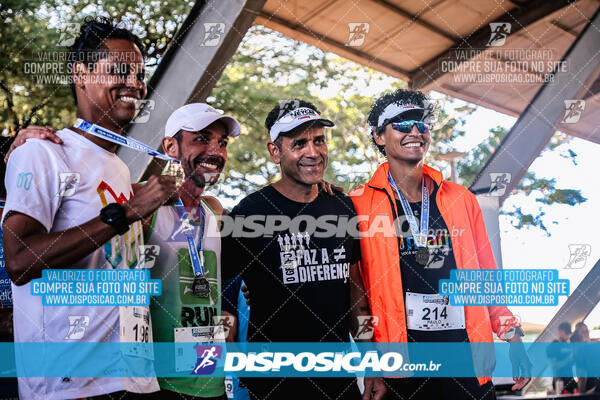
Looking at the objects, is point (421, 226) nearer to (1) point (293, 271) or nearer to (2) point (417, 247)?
(2) point (417, 247)

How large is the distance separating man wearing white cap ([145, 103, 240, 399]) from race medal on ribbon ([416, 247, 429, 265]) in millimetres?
1051

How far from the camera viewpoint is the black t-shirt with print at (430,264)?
9.17 ft

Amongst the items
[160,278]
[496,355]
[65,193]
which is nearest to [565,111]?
[496,355]

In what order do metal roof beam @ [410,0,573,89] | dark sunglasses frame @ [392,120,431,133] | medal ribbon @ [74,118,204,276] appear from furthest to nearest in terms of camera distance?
metal roof beam @ [410,0,573,89] → dark sunglasses frame @ [392,120,431,133] → medal ribbon @ [74,118,204,276]

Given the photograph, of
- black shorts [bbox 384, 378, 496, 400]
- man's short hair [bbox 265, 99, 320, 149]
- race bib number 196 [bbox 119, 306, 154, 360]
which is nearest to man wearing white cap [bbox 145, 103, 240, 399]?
race bib number 196 [bbox 119, 306, 154, 360]

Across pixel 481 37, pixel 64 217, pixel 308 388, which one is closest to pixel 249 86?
pixel 481 37

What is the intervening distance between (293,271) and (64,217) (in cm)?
112

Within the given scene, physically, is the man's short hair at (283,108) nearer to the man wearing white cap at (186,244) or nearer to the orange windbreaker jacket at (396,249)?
the man wearing white cap at (186,244)

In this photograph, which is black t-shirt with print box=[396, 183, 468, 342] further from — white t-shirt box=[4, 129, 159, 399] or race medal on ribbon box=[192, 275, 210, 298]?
white t-shirt box=[4, 129, 159, 399]

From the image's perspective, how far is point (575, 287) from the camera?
369 centimetres

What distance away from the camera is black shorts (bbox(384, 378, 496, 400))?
2.74 meters

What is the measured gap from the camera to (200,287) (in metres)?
2.47

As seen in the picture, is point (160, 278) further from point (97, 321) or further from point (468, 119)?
point (468, 119)

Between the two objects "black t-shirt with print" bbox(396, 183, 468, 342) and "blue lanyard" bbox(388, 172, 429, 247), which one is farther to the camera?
"blue lanyard" bbox(388, 172, 429, 247)
